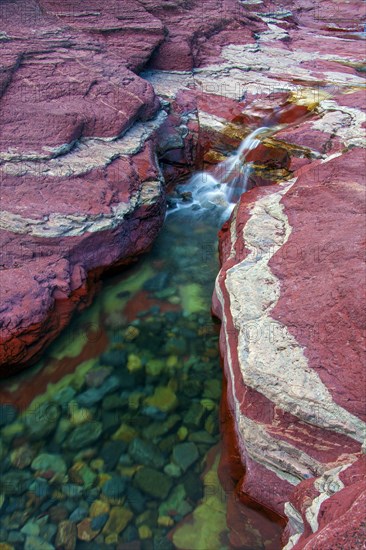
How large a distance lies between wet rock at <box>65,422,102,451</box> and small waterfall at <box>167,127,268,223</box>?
10.6ft

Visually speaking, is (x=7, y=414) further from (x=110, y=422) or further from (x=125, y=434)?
(x=125, y=434)

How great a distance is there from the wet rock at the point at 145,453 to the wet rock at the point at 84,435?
0.28 metres

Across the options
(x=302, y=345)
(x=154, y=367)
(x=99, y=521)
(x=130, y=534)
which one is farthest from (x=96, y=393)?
(x=302, y=345)

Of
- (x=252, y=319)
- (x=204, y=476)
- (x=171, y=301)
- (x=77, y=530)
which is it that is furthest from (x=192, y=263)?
(x=77, y=530)

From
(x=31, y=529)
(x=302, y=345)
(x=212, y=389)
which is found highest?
(x=302, y=345)

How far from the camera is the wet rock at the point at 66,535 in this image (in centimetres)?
284

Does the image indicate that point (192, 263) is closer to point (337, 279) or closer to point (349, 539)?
point (337, 279)

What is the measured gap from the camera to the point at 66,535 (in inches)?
113

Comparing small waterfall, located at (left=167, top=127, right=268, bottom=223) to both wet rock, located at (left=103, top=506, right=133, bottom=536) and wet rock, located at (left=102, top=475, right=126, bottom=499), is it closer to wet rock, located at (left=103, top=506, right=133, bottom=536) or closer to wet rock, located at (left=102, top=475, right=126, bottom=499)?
wet rock, located at (left=102, top=475, right=126, bottom=499)

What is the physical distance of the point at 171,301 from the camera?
4578mm

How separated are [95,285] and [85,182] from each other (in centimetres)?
107

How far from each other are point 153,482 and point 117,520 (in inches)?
13.0

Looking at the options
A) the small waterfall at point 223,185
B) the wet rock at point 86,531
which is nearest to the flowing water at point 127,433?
the wet rock at point 86,531

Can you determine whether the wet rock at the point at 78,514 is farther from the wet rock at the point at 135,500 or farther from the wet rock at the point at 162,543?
the wet rock at the point at 162,543
